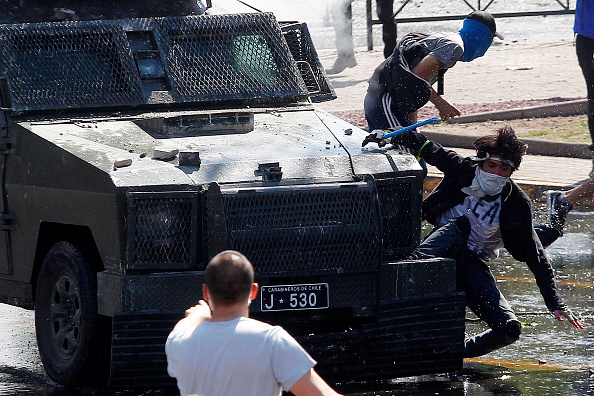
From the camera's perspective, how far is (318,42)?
24750 mm

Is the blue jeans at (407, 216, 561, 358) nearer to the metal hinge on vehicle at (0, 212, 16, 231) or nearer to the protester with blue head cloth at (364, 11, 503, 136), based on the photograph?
the protester with blue head cloth at (364, 11, 503, 136)

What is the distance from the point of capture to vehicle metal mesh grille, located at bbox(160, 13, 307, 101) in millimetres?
7336

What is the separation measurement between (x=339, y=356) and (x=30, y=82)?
2.47 meters

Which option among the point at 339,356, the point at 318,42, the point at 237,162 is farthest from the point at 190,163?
the point at 318,42

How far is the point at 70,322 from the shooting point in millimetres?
6328

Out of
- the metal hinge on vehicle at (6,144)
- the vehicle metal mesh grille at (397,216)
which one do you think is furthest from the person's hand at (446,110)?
the metal hinge on vehicle at (6,144)

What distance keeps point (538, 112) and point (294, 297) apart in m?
9.64

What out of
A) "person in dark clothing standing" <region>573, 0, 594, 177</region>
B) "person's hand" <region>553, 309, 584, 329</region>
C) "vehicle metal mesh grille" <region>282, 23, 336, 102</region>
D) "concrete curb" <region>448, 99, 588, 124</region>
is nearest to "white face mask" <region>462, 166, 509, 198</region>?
"person's hand" <region>553, 309, 584, 329</region>

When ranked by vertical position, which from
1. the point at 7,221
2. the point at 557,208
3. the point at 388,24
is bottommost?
the point at 388,24

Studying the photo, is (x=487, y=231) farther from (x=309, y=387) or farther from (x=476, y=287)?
(x=309, y=387)

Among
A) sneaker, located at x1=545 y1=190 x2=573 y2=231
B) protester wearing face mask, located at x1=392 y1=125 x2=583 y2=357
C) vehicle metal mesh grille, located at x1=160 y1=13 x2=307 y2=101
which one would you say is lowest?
sneaker, located at x1=545 y1=190 x2=573 y2=231

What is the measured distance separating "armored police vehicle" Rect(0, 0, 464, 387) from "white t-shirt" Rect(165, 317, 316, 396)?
210cm

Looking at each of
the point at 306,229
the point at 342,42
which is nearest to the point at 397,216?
the point at 306,229

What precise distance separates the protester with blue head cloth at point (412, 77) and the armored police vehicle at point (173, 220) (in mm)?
1240
